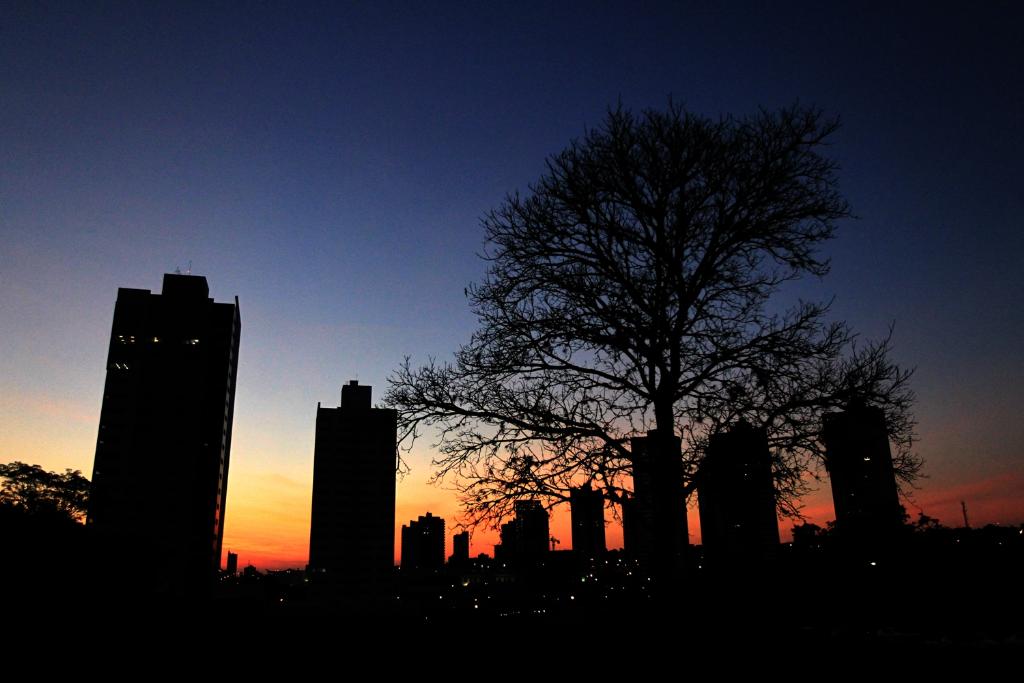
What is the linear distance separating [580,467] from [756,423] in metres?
2.65

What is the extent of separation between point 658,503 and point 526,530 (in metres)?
2.32

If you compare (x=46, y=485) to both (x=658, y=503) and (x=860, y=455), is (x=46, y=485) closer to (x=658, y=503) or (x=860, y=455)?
(x=658, y=503)

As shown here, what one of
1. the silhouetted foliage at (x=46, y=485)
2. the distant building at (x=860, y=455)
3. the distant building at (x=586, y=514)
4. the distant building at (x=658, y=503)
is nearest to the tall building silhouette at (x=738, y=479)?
the distant building at (x=658, y=503)

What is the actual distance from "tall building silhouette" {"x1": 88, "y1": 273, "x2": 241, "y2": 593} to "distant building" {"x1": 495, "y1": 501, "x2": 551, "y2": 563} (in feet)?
431

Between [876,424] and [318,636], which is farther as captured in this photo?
[876,424]

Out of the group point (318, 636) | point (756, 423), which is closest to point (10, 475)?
point (318, 636)

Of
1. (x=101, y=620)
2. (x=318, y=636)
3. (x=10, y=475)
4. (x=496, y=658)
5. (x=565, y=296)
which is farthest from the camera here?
(x=10, y=475)

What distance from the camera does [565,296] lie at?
10234 millimetres

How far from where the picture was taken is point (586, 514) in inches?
387

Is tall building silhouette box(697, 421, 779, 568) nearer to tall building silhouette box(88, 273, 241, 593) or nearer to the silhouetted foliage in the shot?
the silhouetted foliage

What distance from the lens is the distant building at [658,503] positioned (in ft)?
30.2

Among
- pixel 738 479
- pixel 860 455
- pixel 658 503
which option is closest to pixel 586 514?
pixel 658 503

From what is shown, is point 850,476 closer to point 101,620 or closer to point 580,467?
point 580,467

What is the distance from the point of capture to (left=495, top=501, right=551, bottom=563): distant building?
9852 millimetres
